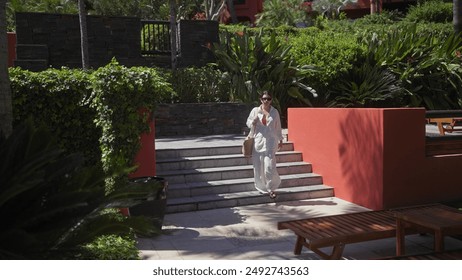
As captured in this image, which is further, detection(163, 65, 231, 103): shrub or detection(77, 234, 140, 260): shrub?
detection(163, 65, 231, 103): shrub

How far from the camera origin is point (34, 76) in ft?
25.1

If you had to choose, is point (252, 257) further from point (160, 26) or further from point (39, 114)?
point (160, 26)

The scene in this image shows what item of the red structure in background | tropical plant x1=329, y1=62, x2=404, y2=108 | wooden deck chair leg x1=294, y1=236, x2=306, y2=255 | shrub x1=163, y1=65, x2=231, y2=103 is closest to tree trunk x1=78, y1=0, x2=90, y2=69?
shrub x1=163, y1=65, x2=231, y2=103

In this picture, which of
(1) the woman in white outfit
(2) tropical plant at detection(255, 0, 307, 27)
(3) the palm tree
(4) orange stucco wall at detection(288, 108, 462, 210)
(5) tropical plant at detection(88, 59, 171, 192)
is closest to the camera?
(5) tropical plant at detection(88, 59, 171, 192)

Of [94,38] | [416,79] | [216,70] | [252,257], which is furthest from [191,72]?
[252,257]

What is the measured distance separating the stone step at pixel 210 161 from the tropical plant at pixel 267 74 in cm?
299

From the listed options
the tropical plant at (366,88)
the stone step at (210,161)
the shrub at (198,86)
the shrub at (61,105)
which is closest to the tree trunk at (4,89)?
the shrub at (61,105)

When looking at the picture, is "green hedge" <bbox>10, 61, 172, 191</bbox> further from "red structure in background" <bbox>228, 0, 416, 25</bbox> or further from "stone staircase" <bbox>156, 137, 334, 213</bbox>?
"red structure in background" <bbox>228, 0, 416, 25</bbox>

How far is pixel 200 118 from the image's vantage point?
40.4 ft

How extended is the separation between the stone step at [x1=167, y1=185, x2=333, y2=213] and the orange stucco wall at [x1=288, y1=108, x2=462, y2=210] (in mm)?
403

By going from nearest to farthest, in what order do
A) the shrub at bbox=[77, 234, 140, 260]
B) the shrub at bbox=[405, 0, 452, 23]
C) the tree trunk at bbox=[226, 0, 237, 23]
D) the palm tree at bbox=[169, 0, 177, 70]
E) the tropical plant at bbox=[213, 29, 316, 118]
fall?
the shrub at bbox=[77, 234, 140, 260] < the tropical plant at bbox=[213, 29, 316, 118] < the palm tree at bbox=[169, 0, 177, 70] < the shrub at bbox=[405, 0, 452, 23] < the tree trunk at bbox=[226, 0, 237, 23]

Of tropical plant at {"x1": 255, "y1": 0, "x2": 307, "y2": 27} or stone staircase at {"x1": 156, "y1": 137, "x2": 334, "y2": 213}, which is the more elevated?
tropical plant at {"x1": 255, "y1": 0, "x2": 307, "y2": 27}

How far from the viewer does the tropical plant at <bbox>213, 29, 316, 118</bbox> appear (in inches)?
495

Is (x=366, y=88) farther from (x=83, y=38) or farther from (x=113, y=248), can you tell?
(x=113, y=248)
